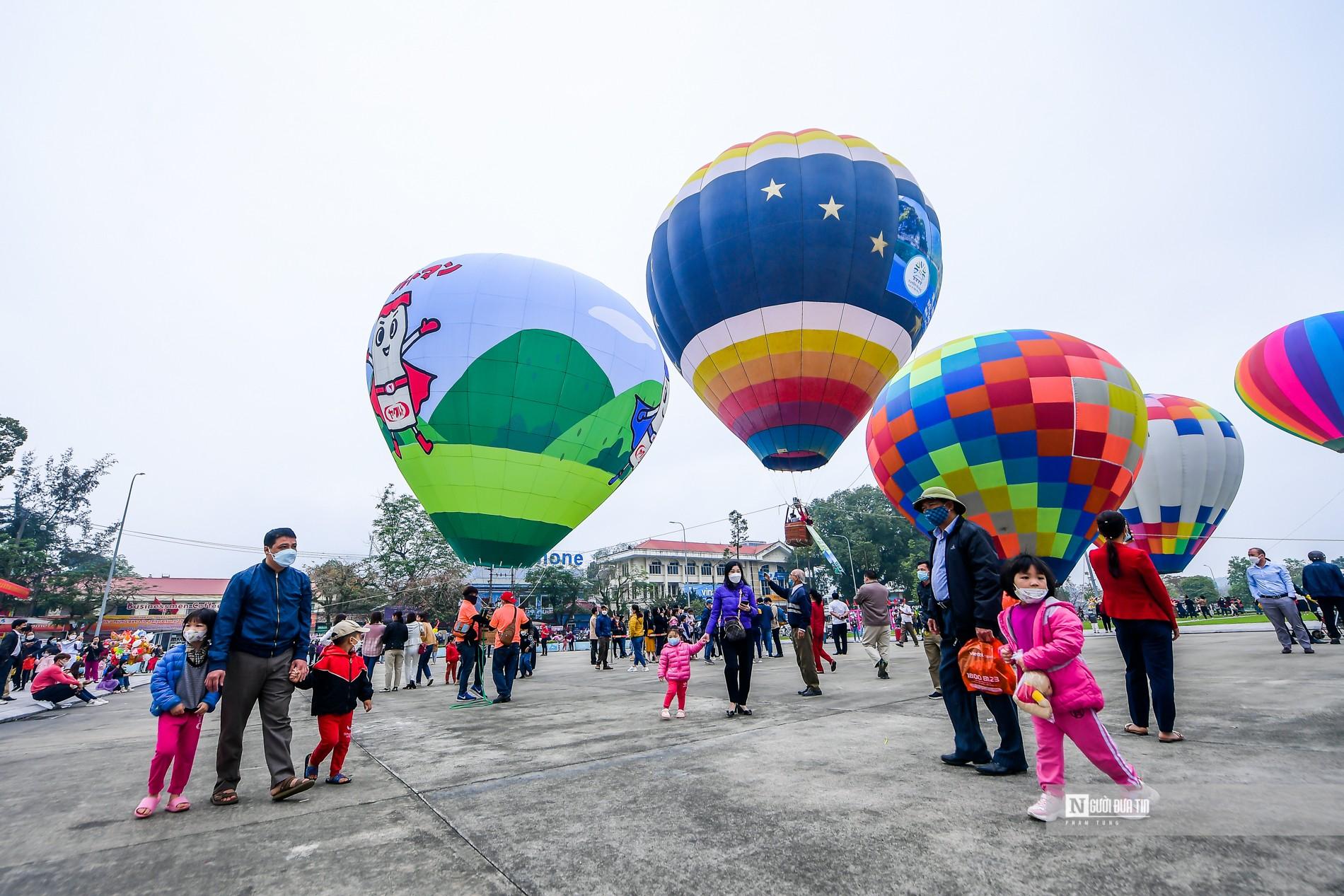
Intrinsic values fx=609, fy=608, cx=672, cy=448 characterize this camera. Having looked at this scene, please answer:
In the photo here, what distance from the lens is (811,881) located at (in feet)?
7.13

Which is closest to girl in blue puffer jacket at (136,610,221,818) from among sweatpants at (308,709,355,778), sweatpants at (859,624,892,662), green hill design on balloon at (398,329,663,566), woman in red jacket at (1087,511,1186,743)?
sweatpants at (308,709,355,778)

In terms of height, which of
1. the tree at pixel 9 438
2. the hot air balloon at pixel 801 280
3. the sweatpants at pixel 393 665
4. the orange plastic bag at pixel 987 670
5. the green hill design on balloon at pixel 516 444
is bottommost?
the sweatpants at pixel 393 665

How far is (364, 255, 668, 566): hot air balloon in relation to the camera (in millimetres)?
13375

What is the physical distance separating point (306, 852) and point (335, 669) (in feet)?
5.29

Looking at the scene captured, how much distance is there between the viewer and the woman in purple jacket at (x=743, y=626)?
6.20 meters

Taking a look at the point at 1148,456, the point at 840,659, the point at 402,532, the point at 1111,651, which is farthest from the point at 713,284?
the point at 402,532

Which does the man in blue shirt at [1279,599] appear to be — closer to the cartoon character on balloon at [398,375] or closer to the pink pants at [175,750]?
the pink pants at [175,750]

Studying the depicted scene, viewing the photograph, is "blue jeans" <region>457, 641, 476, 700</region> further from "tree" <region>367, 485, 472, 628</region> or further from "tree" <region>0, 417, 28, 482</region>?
"tree" <region>0, 417, 28, 482</region>

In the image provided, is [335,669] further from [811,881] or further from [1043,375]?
[1043,375]

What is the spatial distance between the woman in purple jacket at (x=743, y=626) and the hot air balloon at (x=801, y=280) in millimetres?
7756

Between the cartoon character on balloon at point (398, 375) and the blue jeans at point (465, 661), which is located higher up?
the cartoon character on balloon at point (398, 375)

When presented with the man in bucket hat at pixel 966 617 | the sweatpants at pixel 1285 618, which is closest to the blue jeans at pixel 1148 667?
the man in bucket hat at pixel 966 617

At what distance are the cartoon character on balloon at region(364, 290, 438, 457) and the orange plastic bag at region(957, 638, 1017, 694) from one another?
1244 cm

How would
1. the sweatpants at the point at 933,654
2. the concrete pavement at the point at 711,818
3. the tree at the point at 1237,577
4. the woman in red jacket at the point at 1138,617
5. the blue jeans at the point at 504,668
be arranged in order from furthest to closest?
1. the tree at the point at 1237,577
2. the blue jeans at the point at 504,668
3. the sweatpants at the point at 933,654
4. the woman in red jacket at the point at 1138,617
5. the concrete pavement at the point at 711,818
